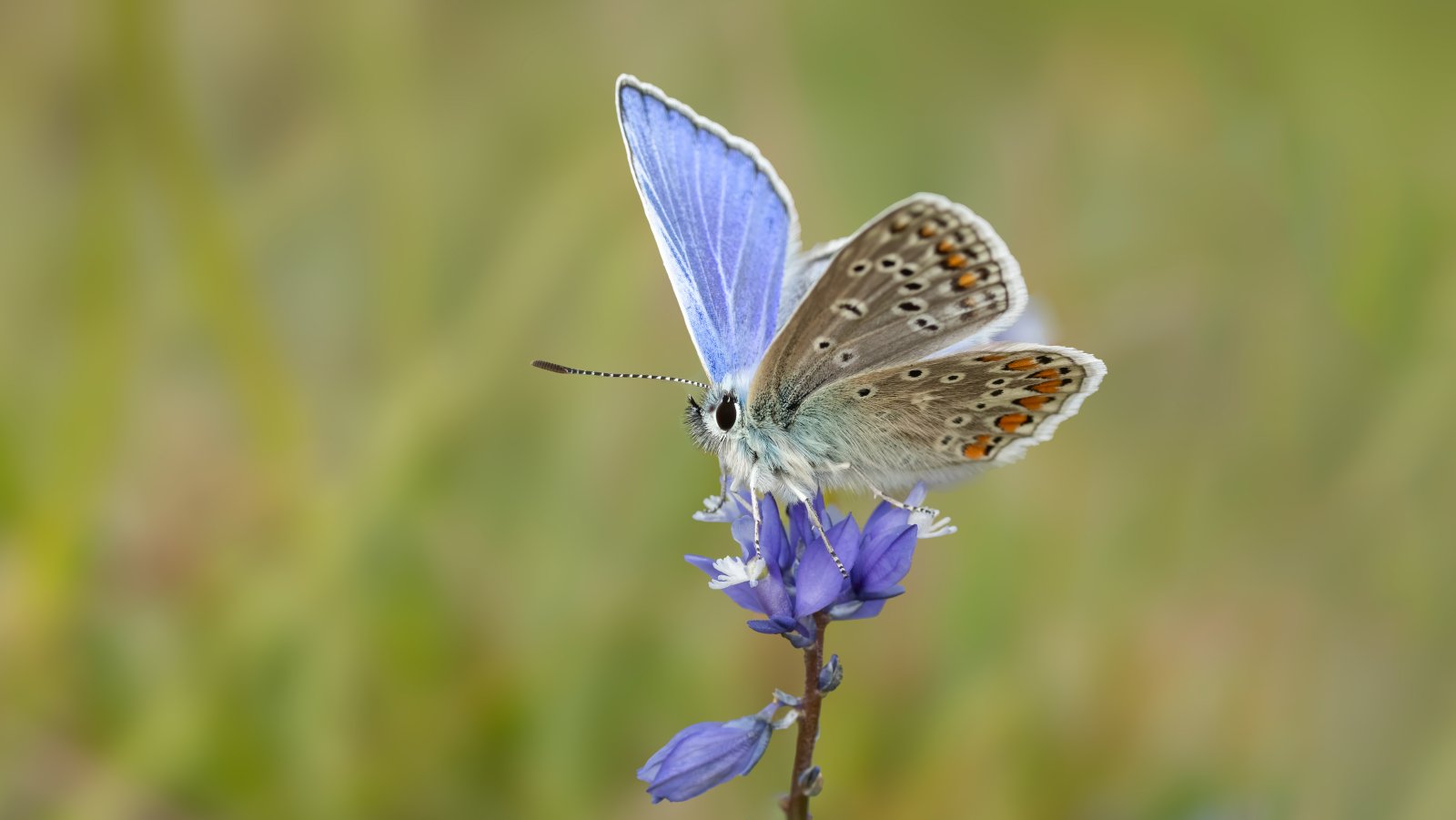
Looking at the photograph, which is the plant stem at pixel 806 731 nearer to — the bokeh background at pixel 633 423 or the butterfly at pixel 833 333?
the butterfly at pixel 833 333

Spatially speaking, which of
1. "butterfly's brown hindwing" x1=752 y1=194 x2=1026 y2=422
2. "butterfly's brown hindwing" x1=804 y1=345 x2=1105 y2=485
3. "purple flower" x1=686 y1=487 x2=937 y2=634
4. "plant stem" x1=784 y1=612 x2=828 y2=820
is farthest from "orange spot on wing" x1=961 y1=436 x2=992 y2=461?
"plant stem" x1=784 y1=612 x2=828 y2=820

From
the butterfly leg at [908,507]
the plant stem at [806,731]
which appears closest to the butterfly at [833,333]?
the butterfly leg at [908,507]

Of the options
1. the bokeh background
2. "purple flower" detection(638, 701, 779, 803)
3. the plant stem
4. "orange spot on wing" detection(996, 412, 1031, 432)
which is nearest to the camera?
the plant stem

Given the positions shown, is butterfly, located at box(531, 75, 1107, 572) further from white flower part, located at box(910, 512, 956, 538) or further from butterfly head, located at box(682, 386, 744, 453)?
white flower part, located at box(910, 512, 956, 538)

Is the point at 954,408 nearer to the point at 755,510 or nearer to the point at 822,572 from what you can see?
the point at 755,510

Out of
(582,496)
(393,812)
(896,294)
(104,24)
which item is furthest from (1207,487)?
(104,24)

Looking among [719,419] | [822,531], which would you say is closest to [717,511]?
[719,419]
